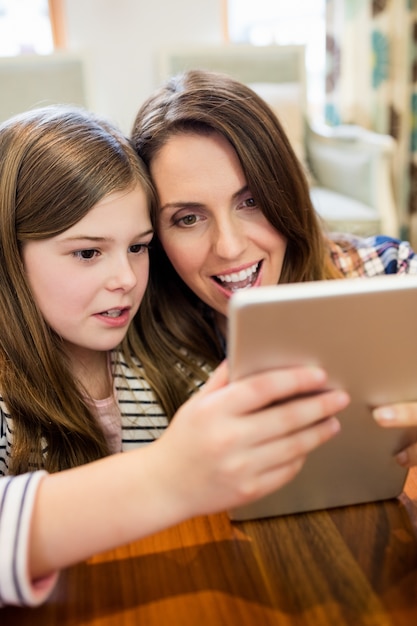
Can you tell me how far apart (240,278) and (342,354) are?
0.60 m

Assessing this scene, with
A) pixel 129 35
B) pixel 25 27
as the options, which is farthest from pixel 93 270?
A: pixel 25 27

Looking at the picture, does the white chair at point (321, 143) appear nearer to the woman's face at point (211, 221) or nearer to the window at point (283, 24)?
the window at point (283, 24)

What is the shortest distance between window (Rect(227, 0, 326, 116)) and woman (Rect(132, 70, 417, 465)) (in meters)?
2.95

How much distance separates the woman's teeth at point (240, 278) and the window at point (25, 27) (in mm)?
2878

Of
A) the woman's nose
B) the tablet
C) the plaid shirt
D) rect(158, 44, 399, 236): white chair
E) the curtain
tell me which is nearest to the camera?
the tablet

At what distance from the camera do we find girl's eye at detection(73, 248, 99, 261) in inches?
37.2

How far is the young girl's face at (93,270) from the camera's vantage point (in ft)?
3.06

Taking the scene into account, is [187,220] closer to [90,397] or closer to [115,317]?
[115,317]

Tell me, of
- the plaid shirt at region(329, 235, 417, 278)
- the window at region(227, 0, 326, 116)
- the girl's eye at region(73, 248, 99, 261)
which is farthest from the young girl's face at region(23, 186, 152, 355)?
the window at region(227, 0, 326, 116)

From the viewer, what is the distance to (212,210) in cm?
108

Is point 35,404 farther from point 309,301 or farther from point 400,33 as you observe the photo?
point 400,33

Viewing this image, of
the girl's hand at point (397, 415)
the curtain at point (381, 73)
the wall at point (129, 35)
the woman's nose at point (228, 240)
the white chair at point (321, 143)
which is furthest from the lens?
the wall at point (129, 35)

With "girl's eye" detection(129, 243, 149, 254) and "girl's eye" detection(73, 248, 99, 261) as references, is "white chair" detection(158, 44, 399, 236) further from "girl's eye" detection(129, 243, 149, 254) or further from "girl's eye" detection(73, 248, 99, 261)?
"girl's eye" detection(73, 248, 99, 261)

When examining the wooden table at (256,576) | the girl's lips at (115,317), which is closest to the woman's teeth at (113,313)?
the girl's lips at (115,317)
